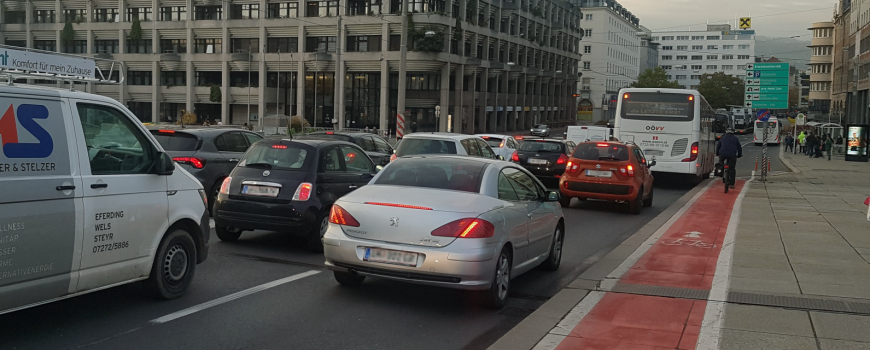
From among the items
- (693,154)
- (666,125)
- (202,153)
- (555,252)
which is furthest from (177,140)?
(693,154)

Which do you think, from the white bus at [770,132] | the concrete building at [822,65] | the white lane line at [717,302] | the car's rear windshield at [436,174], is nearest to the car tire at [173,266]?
the car's rear windshield at [436,174]

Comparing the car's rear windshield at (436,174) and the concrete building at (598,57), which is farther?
the concrete building at (598,57)

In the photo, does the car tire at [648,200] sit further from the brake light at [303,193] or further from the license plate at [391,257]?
the license plate at [391,257]

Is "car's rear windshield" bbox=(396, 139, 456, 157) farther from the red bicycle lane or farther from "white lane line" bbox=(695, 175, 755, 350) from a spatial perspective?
"white lane line" bbox=(695, 175, 755, 350)

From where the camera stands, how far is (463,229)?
22.8 feet

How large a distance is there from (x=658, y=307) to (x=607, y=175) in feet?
31.7

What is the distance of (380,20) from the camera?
6272 cm

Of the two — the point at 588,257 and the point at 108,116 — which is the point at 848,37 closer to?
the point at 588,257

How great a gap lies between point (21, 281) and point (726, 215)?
13670 millimetres

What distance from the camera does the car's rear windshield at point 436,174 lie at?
7785 mm

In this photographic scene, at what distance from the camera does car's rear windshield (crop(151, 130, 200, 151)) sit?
520 inches

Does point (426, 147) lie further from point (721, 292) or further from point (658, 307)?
point (658, 307)

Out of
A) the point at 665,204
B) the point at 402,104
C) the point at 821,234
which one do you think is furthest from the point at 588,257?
the point at 402,104

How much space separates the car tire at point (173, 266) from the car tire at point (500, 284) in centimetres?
285
